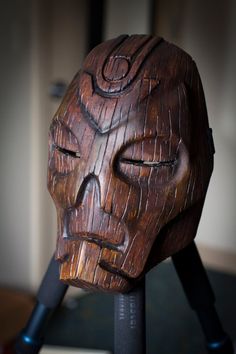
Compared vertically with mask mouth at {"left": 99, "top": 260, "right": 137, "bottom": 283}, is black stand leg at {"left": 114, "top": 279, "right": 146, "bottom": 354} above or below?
below

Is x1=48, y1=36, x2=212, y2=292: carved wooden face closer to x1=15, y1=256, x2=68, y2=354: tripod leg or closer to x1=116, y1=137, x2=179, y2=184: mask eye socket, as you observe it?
x1=116, y1=137, x2=179, y2=184: mask eye socket

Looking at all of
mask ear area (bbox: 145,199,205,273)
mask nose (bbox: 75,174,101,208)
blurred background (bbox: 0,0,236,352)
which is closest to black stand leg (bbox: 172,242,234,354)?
mask ear area (bbox: 145,199,205,273)

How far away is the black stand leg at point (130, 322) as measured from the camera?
0.56 m

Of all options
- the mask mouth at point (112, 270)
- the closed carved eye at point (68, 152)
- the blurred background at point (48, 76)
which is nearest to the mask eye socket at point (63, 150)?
the closed carved eye at point (68, 152)

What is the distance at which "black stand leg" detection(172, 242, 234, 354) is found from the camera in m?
0.67

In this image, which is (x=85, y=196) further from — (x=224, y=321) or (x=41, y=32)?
(x=224, y=321)

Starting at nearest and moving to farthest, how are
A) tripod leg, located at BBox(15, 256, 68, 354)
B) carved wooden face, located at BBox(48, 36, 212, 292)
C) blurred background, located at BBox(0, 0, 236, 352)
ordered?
carved wooden face, located at BBox(48, 36, 212, 292) < tripod leg, located at BBox(15, 256, 68, 354) < blurred background, located at BBox(0, 0, 236, 352)

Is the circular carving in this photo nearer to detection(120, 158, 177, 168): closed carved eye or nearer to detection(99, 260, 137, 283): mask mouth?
detection(120, 158, 177, 168): closed carved eye

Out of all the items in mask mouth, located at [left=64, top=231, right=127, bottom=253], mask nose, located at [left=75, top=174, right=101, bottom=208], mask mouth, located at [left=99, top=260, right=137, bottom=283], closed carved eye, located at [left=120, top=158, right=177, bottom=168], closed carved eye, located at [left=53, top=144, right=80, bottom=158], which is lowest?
mask mouth, located at [left=99, top=260, right=137, bottom=283]

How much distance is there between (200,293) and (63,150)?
312 mm

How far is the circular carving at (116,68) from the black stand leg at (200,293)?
0.27 meters

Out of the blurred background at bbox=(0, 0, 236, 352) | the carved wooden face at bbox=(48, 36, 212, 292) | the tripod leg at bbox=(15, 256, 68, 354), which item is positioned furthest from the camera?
the blurred background at bbox=(0, 0, 236, 352)

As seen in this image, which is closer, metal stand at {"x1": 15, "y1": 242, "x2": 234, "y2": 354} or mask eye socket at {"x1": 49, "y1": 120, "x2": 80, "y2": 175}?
mask eye socket at {"x1": 49, "y1": 120, "x2": 80, "y2": 175}

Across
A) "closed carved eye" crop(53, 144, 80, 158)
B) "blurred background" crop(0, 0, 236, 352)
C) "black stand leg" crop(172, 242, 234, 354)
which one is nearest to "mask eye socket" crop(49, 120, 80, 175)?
"closed carved eye" crop(53, 144, 80, 158)
